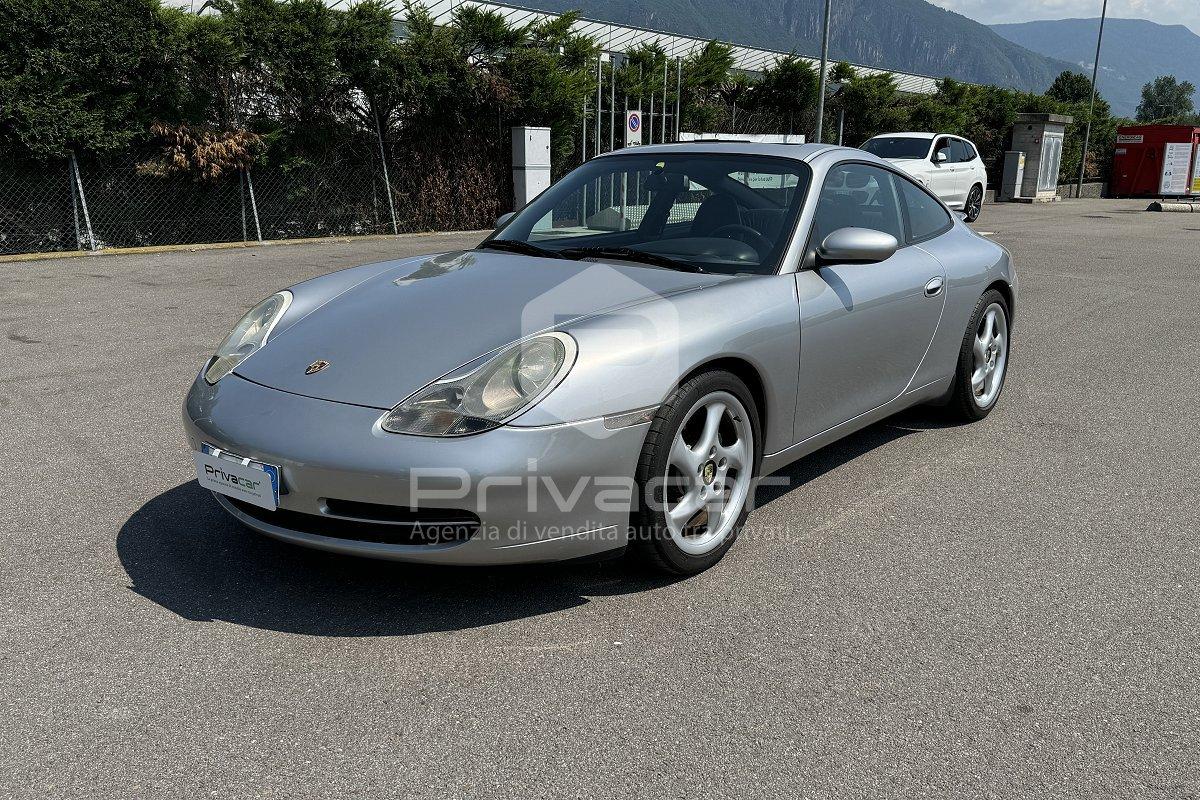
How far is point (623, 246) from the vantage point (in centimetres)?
396

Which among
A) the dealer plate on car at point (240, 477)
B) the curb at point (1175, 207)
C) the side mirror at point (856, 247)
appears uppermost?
the side mirror at point (856, 247)

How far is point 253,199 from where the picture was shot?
14.1 metres

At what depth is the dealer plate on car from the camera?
9.38 feet

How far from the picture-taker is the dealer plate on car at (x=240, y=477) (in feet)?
9.38

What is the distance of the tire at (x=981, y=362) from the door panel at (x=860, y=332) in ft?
1.61

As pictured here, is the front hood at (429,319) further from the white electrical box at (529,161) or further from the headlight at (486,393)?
the white electrical box at (529,161)

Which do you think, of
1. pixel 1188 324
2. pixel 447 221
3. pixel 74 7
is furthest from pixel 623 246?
pixel 447 221

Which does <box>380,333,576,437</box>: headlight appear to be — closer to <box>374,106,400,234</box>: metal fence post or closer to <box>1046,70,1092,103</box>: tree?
<box>374,106,400,234</box>: metal fence post

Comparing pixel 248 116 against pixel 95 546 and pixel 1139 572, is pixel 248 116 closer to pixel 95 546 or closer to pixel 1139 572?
pixel 95 546

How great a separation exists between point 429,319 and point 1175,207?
30.7 m

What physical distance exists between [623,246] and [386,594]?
1699mm

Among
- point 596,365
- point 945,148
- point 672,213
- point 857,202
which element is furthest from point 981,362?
point 945,148

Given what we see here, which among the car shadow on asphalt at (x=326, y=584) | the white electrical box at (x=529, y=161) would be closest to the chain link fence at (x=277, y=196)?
the white electrical box at (x=529, y=161)

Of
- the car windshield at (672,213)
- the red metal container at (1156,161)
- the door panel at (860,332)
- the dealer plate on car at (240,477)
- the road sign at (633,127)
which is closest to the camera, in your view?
the dealer plate on car at (240,477)
